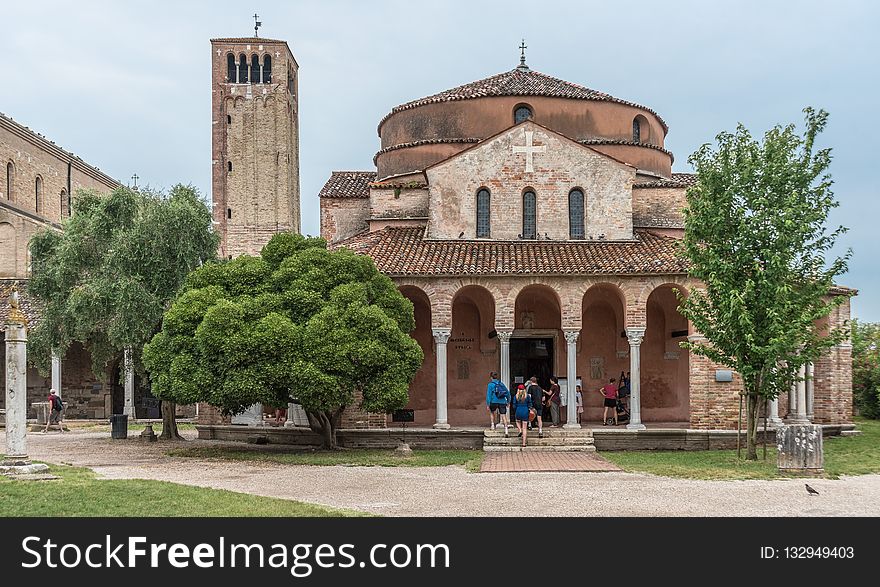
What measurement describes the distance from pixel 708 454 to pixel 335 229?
14949 mm

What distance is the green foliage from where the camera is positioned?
2498cm

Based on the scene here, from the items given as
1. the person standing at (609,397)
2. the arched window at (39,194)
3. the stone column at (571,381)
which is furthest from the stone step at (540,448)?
the arched window at (39,194)

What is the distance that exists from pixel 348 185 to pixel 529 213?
8.49 metres

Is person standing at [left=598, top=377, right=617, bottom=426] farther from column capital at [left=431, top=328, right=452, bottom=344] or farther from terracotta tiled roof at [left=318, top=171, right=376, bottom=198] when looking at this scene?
terracotta tiled roof at [left=318, top=171, right=376, bottom=198]

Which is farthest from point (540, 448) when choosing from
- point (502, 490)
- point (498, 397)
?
point (502, 490)

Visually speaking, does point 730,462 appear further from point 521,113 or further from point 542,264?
point 521,113

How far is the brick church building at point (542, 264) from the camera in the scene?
23891 mm

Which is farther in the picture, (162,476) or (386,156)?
(386,156)

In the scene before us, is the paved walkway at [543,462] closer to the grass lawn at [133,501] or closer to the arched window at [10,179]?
the grass lawn at [133,501]

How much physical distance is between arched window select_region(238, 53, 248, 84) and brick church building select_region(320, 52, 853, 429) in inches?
1176

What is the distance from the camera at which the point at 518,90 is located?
29516 millimetres
